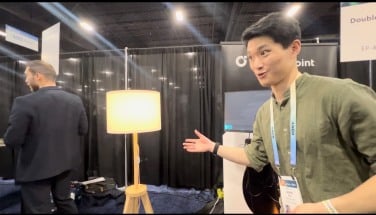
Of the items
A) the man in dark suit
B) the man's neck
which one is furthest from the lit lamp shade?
the man's neck

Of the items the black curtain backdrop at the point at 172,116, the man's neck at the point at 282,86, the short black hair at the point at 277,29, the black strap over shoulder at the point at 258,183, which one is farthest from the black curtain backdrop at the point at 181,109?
the short black hair at the point at 277,29

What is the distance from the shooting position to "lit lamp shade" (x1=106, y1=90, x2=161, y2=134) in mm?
1258

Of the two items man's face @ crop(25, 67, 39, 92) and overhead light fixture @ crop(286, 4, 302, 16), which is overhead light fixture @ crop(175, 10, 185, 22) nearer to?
overhead light fixture @ crop(286, 4, 302, 16)

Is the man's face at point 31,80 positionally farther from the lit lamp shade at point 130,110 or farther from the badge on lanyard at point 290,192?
the badge on lanyard at point 290,192

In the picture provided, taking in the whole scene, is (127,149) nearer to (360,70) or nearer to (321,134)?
(321,134)

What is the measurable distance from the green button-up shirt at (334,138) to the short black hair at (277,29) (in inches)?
8.1

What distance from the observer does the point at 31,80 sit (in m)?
0.63

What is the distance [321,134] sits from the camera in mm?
760

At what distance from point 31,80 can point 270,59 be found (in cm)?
72

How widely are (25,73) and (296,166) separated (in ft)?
2.87

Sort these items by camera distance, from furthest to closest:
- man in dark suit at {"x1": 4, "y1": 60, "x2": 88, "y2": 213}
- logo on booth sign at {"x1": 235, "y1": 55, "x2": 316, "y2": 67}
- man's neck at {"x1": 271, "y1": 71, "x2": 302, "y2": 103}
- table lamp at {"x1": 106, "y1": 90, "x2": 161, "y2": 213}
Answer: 1. logo on booth sign at {"x1": 235, "y1": 55, "x2": 316, "y2": 67}
2. table lamp at {"x1": 106, "y1": 90, "x2": 161, "y2": 213}
3. man's neck at {"x1": 271, "y1": 71, "x2": 302, "y2": 103}
4. man in dark suit at {"x1": 4, "y1": 60, "x2": 88, "y2": 213}

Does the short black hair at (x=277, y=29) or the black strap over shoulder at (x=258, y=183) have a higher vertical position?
the short black hair at (x=277, y=29)

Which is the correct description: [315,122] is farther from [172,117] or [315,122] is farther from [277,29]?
[172,117]

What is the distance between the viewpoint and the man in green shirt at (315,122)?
2.37 feet
